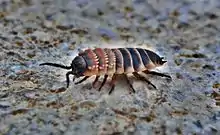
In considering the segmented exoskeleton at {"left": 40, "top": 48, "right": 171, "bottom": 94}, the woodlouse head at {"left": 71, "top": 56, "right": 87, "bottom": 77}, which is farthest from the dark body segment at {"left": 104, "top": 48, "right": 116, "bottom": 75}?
the woodlouse head at {"left": 71, "top": 56, "right": 87, "bottom": 77}

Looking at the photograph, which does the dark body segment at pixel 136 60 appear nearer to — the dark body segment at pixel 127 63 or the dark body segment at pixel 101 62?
the dark body segment at pixel 127 63

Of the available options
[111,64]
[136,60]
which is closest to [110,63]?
[111,64]

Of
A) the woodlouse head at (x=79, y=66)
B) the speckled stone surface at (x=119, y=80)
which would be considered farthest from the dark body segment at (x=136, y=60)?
the woodlouse head at (x=79, y=66)

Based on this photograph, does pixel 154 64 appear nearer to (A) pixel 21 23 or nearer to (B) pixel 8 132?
(B) pixel 8 132

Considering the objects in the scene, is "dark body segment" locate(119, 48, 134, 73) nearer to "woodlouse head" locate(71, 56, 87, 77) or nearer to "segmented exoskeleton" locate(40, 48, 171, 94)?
"segmented exoskeleton" locate(40, 48, 171, 94)

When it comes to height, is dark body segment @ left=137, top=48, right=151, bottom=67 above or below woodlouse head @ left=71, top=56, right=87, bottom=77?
above
